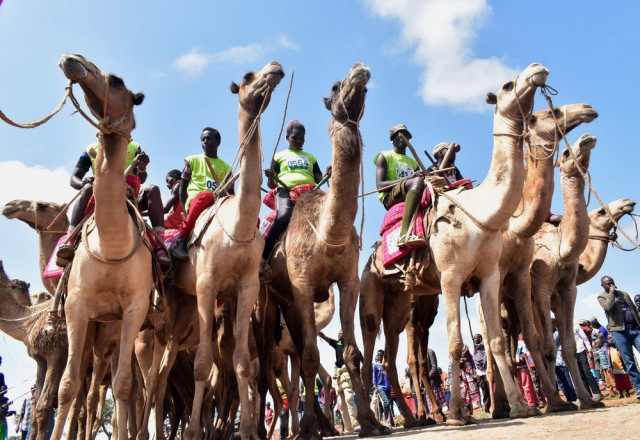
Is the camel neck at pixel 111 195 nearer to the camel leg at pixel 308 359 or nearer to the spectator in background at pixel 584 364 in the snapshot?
the camel leg at pixel 308 359

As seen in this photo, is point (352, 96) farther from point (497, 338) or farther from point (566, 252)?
point (566, 252)

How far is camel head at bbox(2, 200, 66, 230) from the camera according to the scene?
11094 millimetres

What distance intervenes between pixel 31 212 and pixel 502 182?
7.97 metres

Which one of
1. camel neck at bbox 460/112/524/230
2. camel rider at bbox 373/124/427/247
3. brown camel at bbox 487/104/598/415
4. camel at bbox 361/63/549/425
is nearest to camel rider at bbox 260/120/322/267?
camel rider at bbox 373/124/427/247

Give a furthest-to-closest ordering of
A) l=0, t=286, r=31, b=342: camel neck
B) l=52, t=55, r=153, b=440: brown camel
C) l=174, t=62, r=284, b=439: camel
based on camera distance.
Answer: l=0, t=286, r=31, b=342: camel neck, l=174, t=62, r=284, b=439: camel, l=52, t=55, r=153, b=440: brown camel

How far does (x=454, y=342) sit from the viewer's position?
26.7 ft

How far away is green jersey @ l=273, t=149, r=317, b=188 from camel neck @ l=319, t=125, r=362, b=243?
2.18m

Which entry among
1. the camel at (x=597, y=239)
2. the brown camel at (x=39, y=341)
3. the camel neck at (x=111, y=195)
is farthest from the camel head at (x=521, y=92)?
the brown camel at (x=39, y=341)

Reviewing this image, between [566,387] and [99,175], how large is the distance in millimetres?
13162

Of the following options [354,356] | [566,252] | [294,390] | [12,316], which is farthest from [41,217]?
[566,252]

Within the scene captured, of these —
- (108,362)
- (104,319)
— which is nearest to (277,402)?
(108,362)

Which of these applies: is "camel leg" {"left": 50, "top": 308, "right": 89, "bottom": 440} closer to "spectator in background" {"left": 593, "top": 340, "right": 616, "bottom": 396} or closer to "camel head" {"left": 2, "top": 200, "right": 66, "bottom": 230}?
"camel head" {"left": 2, "top": 200, "right": 66, "bottom": 230}

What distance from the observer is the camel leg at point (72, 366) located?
7.28m

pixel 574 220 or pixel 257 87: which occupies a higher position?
pixel 257 87
